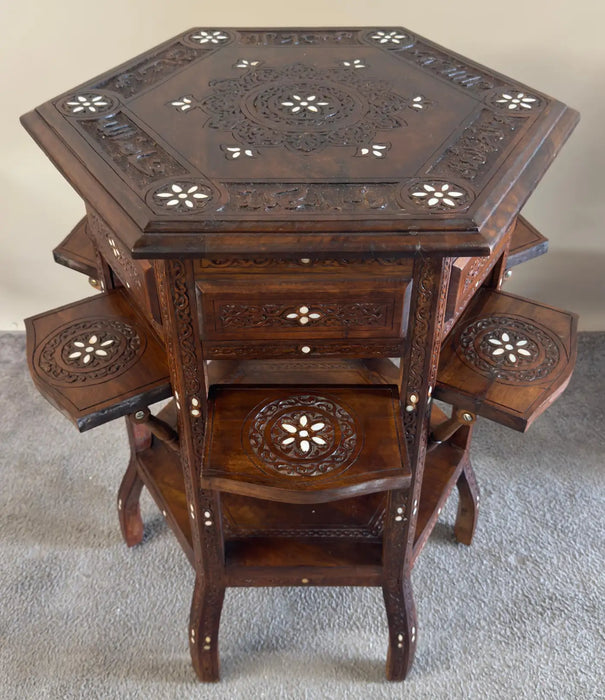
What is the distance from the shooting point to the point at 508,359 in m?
1.26

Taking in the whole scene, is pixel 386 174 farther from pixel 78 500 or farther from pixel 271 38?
pixel 78 500

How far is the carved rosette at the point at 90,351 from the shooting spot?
123cm

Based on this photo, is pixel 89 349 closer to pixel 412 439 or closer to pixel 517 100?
pixel 412 439

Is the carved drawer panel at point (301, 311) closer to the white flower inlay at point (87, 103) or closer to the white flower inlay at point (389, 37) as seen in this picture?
the white flower inlay at point (87, 103)

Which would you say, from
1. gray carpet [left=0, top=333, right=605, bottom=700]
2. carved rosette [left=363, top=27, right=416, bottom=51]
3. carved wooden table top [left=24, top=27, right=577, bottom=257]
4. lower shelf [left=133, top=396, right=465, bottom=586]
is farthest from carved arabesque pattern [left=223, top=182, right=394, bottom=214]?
gray carpet [left=0, top=333, right=605, bottom=700]

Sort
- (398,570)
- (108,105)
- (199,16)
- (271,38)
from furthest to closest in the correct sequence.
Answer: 1. (199,16)
2. (271,38)
3. (398,570)
4. (108,105)

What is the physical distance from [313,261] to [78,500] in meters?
1.18

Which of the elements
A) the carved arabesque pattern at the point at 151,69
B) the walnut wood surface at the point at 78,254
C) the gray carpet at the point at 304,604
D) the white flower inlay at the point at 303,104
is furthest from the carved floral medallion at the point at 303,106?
the gray carpet at the point at 304,604

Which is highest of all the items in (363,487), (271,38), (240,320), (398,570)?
(271,38)

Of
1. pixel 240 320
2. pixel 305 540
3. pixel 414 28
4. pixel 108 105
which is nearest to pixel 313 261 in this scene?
pixel 240 320

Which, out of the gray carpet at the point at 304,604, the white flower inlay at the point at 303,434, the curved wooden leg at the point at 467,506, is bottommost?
the gray carpet at the point at 304,604

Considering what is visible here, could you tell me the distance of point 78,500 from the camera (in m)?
1.89

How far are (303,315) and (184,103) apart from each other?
48cm

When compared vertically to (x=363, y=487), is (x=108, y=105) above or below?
above
